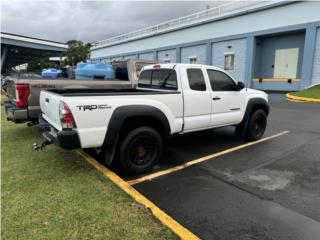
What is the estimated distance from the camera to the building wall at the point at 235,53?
2223cm

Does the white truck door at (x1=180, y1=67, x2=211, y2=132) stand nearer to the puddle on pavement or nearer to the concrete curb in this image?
the puddle on pavement

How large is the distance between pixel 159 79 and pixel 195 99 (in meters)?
0.98

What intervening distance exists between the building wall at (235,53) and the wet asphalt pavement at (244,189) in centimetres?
1670

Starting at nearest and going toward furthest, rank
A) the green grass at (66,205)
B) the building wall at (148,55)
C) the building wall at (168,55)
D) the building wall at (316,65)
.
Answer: the green grass at (66,205)
the building wall at (316,65)
the building wall at (168,55)
the building wall at (148,55)

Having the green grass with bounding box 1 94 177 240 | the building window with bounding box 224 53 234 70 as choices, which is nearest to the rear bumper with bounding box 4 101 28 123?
the green grass with bounding box 1 94 177 240

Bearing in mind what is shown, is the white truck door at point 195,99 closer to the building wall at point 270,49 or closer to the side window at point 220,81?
the side window at point 220,81

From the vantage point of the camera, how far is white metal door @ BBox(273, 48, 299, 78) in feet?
65.1

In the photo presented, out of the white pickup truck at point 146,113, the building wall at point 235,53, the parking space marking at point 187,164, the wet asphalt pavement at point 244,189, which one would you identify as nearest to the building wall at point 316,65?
the building wall at point 235,53

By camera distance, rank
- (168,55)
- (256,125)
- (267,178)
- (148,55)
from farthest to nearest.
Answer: (148,55) → (168,55) → (256,125) → (267,178)

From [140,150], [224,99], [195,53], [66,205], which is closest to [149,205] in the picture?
[66,205]

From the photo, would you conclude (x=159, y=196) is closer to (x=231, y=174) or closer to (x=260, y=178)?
(x=231, y=174)

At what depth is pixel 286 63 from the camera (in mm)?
20469

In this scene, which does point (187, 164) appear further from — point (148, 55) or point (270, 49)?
point (148, 55)

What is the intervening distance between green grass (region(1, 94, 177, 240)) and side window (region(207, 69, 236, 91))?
2942 mm
